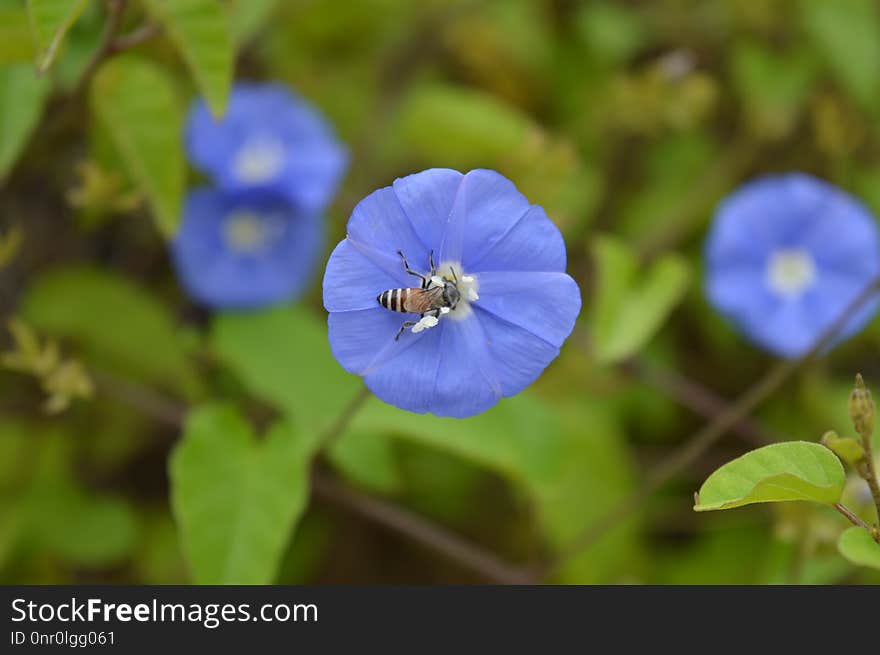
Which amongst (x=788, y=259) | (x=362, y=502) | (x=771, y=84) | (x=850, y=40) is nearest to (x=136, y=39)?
(x=362, y=502)

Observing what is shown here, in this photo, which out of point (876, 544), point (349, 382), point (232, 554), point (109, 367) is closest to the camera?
point (876, 544)

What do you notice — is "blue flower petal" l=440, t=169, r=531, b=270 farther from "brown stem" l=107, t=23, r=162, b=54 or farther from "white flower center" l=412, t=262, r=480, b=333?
"brown stem" l=107, t=23, r=162, b=54

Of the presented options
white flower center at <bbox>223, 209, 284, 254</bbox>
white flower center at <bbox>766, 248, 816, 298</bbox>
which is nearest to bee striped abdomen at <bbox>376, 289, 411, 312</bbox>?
white flower center at <bbox>223, 209, 284, 254</bbox>

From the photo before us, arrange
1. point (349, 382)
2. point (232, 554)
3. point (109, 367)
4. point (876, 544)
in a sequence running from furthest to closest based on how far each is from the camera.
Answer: point (109, 367) < point (349, 382) < point (232, 554) < point (876, 544)

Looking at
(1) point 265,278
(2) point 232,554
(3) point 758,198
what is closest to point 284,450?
(2) point 232,554

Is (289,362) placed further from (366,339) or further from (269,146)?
(366,339)

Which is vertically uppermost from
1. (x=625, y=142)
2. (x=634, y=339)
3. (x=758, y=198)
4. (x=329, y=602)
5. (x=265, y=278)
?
(x=625, y=142)

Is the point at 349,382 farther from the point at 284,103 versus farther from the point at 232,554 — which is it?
the point at 284,103

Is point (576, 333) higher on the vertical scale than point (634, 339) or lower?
higher
